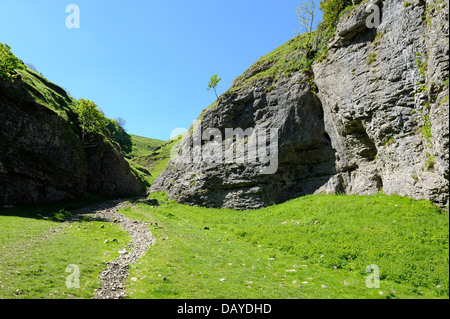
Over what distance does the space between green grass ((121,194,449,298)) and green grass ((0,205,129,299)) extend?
9.33 ft

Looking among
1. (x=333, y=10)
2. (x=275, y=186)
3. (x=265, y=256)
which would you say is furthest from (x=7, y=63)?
(x=333, y=10)

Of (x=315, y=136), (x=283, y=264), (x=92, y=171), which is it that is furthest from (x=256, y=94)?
(x=92, y=171)

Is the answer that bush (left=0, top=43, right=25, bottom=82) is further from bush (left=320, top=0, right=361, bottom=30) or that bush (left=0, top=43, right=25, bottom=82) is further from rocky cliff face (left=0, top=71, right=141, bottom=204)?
bush (left=320, top=0, right=361, bottom=30)

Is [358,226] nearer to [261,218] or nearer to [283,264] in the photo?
[283,264]

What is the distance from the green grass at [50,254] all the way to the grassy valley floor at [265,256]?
0.06 meters

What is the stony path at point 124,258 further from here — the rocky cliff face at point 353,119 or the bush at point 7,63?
the bush at point 7,63

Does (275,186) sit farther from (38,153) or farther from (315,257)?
(38,153)

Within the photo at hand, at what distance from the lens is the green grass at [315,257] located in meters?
10.5

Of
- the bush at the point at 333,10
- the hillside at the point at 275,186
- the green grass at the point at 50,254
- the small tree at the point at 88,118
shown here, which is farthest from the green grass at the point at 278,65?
the green grass at the point at 50,254

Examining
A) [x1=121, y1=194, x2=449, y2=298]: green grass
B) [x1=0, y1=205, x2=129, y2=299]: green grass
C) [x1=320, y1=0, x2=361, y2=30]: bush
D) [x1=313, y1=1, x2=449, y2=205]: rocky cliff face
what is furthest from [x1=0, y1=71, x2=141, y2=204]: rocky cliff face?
[x1=320, y1=0, x2=361, y2=30]: bush

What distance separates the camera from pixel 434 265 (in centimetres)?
1162

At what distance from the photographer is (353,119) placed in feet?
94.2

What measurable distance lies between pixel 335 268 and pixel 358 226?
6.12m

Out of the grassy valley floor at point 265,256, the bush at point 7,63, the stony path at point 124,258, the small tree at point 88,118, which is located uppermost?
Answer: the bush at point 7,63
